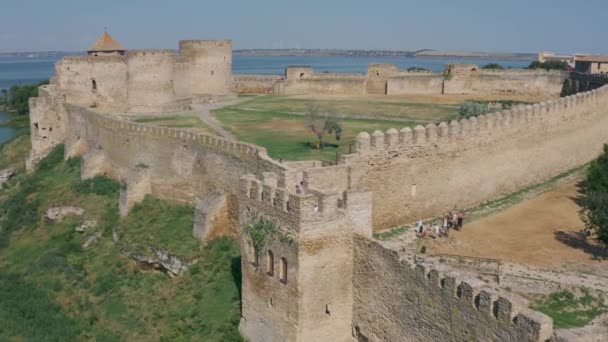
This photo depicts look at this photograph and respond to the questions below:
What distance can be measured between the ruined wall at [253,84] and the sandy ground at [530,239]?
103 ft

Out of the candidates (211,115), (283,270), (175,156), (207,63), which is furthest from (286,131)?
(283,270)

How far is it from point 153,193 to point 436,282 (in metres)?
16.0

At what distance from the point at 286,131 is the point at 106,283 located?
10.9 m

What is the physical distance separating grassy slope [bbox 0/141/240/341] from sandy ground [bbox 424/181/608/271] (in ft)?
20.5

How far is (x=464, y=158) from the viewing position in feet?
68.7

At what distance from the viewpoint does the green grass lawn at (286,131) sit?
24797 mm

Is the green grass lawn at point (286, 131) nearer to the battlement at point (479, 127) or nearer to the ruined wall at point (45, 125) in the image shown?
the battlement at point (479, 127)

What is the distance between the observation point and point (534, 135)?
944 inches

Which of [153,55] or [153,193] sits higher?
[153,55]

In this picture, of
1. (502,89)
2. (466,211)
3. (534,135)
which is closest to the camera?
(466,211)

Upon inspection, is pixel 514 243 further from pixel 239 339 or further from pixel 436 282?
pixel 239 339

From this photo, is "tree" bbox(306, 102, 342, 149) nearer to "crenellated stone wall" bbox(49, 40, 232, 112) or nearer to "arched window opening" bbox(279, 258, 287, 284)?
"crenellated stone wall" bbox(49, 40, 232, 112)

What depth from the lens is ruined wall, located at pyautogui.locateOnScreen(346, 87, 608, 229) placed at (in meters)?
18.8

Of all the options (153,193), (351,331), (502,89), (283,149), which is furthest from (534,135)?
(502,89)
